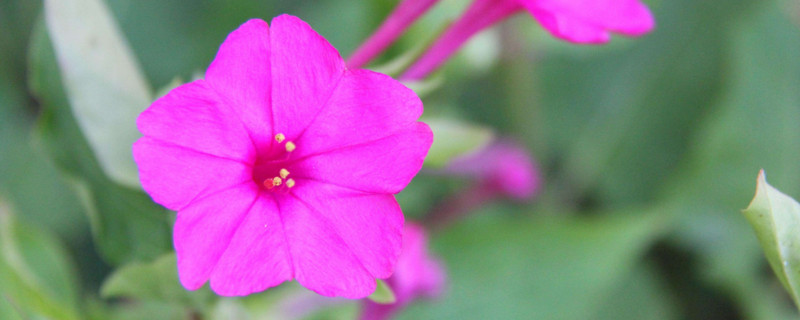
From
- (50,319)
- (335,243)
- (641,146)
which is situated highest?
(335,243)

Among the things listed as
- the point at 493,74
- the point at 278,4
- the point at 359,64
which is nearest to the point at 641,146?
the point at 493,74

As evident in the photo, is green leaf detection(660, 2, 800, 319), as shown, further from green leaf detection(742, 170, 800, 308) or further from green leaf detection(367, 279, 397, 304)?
green leaf detection(367, 279, 397, 304)

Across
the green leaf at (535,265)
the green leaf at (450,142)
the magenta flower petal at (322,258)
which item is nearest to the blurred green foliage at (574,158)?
the green leaf at (535,265)

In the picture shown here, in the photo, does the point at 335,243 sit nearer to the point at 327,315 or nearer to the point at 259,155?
the point at 259,155

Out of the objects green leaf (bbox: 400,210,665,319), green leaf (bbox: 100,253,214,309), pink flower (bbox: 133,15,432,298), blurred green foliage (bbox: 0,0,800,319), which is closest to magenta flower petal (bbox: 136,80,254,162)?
pink flower (bbox: 133,15,432,298)

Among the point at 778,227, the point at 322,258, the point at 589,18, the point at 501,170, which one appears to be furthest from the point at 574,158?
the point at 322,258

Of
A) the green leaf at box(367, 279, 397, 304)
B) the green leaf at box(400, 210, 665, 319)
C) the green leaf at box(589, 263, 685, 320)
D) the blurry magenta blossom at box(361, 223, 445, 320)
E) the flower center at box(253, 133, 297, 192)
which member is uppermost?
the flower center at box(253, 133, 297, 192)
